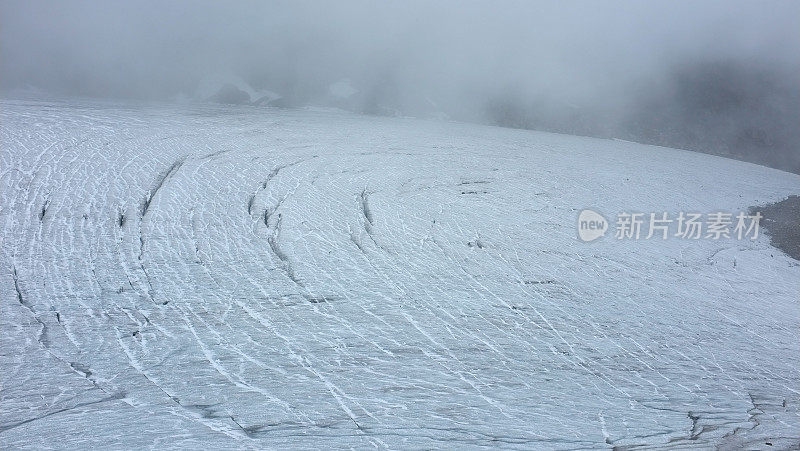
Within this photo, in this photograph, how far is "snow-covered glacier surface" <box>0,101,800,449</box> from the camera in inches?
114

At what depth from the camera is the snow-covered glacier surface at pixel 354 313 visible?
9.52 feet

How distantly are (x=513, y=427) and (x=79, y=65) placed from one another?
1899 centimetres

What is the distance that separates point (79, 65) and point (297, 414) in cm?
1840

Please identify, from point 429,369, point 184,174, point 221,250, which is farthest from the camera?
point 184,174

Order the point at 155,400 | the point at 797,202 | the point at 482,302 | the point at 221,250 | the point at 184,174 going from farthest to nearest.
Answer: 1. the point at 797,202
2. the point at 184,174
3. the point at 221,250
4. the point at 482,302
5. the point at 155,400

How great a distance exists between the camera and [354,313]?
4.03 m

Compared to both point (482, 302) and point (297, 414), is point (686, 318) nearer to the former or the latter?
point (482, 302)

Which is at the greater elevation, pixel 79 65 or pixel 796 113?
pixel 796 113

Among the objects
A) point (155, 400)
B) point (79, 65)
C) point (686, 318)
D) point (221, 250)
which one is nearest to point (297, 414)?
point (155, 400)

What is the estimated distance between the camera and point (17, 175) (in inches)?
242

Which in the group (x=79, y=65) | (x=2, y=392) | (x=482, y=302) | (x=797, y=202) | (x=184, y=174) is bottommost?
(x=2, y=392)

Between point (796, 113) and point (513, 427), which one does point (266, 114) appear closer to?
point (513, 427)

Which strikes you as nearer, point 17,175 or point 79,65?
point 17,175

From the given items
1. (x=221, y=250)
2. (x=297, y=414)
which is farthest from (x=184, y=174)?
(x=297, y=414)
